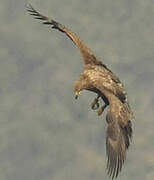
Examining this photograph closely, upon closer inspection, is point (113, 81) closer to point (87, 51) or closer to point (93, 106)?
point (93, 106)

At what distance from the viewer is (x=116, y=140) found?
2717 centimetres

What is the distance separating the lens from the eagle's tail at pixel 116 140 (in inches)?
1031

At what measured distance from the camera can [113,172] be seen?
81.7ft

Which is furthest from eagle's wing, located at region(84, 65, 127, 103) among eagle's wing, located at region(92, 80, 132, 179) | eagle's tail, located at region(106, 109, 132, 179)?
eagle's tail, located at region(106, 109, 132, 179)

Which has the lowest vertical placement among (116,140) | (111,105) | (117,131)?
(116,140)

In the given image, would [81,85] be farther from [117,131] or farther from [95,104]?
[117,131]

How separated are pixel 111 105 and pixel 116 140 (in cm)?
183

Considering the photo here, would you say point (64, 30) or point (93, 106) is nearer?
point (93, 106)

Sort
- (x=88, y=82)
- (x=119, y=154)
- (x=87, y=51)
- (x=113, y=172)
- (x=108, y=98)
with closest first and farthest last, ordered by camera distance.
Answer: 1. (x=113, y=172)
2. (x=119, y=154)
3. (x=108, y=98)
4. (x=88, y=82)
5. (x=87, y=51)

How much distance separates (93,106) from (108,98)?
3685mm

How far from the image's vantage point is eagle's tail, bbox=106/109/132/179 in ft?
85.9

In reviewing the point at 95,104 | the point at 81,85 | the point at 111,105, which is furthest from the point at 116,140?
the point at 81,85

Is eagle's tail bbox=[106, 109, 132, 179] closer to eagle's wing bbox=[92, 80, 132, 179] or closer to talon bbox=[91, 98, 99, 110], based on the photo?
eagle's wing bbox=[92, 80, 132, 179]

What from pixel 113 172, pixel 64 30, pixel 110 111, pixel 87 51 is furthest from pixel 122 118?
pixel 64 30
